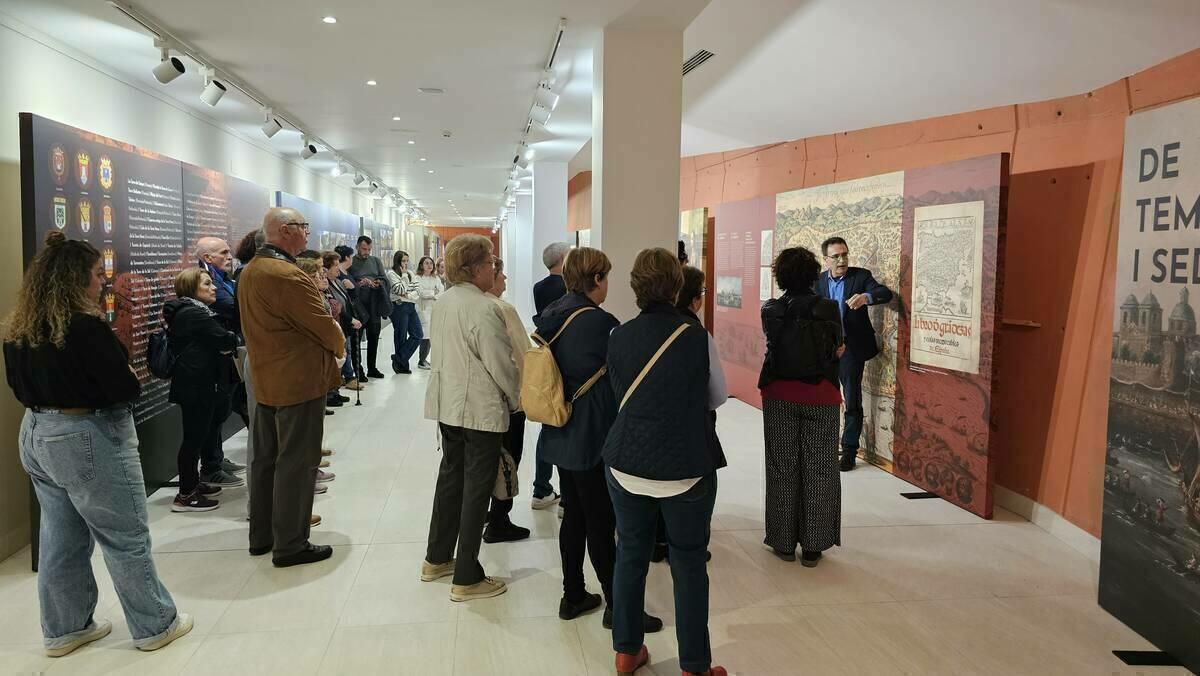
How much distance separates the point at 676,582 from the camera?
2473mm

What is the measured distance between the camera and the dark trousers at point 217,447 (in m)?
4.84

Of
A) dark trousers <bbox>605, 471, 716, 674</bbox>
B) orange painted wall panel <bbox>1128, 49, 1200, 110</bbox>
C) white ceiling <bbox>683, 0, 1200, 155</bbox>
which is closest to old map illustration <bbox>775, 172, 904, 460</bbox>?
white ceiling <bbox>683, 0, 1200, 155</bbox>

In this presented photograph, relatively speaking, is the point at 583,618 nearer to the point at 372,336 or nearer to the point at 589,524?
the point at 589,524

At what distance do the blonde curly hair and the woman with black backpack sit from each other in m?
2.90

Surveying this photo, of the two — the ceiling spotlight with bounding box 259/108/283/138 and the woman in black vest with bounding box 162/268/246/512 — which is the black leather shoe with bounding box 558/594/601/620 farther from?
the ceiling spotlight with bounding box 259/108/283/138

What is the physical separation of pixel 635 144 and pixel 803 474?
6.97 feet

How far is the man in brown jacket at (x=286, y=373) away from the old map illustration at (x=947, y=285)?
3.60 m

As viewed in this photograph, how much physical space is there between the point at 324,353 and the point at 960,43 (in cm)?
374

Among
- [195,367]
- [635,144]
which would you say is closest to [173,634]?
[195,367]

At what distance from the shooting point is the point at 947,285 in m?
4.68

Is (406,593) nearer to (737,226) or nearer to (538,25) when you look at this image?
(538,25)

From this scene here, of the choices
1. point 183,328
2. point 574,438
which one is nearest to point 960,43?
point 574,438

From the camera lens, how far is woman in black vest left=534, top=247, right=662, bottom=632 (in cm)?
279

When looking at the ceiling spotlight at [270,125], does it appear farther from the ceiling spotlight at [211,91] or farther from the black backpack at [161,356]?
the black backpack at [161,356]
